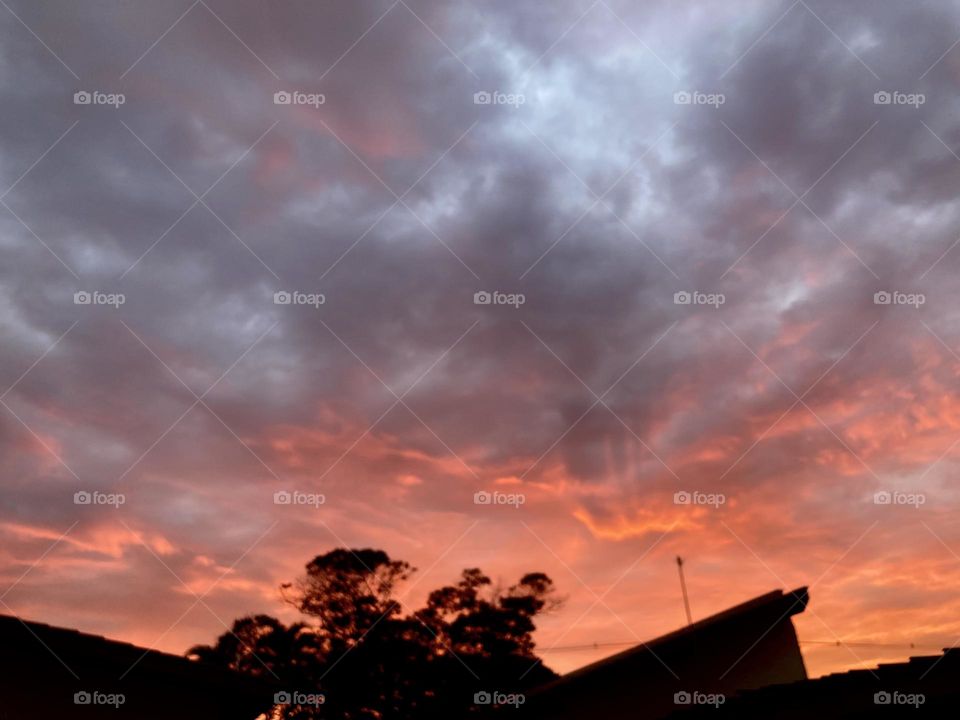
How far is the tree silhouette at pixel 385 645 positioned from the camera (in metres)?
25.7

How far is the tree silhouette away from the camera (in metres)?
25.7

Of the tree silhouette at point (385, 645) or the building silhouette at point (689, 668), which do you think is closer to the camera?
the building silhouette at point (689, 668)

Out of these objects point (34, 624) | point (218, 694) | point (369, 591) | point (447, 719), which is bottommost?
point (447, 719)

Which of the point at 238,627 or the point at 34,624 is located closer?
the point at 34,624

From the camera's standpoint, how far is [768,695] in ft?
33.1

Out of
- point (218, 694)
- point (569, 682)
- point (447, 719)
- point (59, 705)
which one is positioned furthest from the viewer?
point (447, 719)

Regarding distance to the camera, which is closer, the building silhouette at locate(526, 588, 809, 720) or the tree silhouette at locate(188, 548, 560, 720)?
the building silhouette at locate(526, 588, 809, 720)

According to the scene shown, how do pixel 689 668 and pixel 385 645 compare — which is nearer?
pixel 689 668

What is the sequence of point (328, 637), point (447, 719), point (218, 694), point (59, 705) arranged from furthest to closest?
1. point (328, 637)
2. point (447, 719)
3. point (218, 694)
4. point (59, 705)

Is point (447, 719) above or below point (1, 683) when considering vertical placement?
below

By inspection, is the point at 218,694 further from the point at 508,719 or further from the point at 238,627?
the point at 238,627

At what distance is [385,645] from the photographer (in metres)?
26.8

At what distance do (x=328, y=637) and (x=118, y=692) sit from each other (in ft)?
53.8

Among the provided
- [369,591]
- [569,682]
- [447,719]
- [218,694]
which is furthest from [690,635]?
[369,591]
